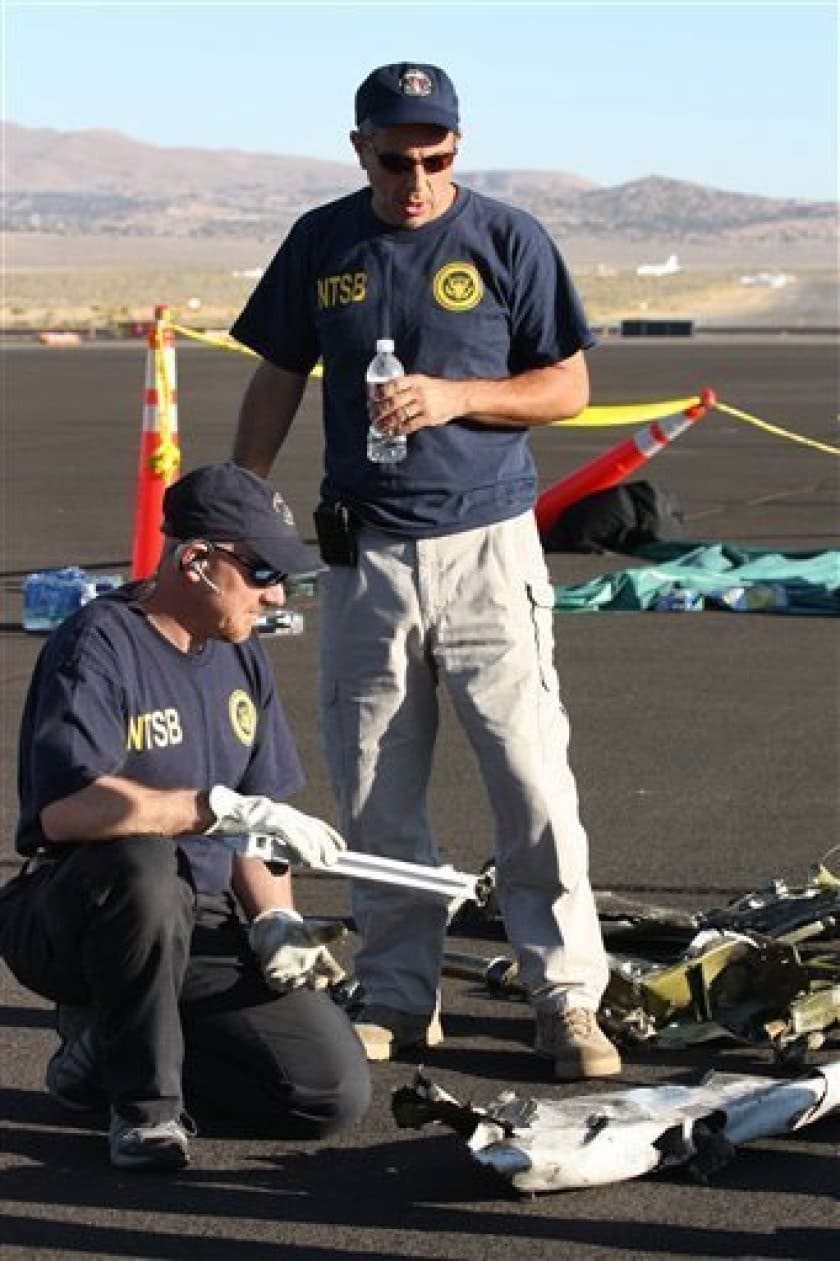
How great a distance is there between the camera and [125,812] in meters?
5.34

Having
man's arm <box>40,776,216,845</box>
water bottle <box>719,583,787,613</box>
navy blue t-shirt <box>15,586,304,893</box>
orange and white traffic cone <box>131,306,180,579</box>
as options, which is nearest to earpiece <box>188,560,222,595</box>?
navy blue t-shirt <box>15,586,304,893</box>

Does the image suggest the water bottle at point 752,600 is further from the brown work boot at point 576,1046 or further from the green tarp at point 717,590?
the brown work boot at point 576,1046

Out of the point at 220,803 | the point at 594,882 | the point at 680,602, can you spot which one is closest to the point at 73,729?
the point at 220,803

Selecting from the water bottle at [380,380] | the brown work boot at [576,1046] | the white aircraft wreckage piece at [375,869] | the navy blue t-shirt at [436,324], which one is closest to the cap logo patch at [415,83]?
the navy blue t-shirt at [436,324]

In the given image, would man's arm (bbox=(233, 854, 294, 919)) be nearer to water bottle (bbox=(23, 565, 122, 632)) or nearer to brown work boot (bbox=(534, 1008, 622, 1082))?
brown work boot (bbox=(534, 1008, 622, 1082))

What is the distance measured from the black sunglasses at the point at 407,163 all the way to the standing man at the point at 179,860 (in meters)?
0.87

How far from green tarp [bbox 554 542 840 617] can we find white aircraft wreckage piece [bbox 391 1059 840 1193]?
8256mm

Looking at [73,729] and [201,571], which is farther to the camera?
[201,571]

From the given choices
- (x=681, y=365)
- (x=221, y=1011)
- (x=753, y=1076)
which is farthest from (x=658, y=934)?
(x=681, y=365)

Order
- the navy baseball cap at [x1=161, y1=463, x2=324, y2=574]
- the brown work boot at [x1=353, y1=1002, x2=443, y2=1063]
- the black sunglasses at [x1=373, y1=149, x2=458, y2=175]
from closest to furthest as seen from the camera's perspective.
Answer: the navy baseball cap at [x1=161, y1=463, x2=324, y2=574] → the black sunglasses at [x1=373, y1=149, x2=458, y2=175] → the brown work boot at [x1=353, y1=1002, x2=443, y2=1063]

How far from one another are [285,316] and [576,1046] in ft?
6.03

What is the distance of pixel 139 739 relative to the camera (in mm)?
5543

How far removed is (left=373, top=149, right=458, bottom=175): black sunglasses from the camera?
6062 millimetres

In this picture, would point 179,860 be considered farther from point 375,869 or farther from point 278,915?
point 375,869
